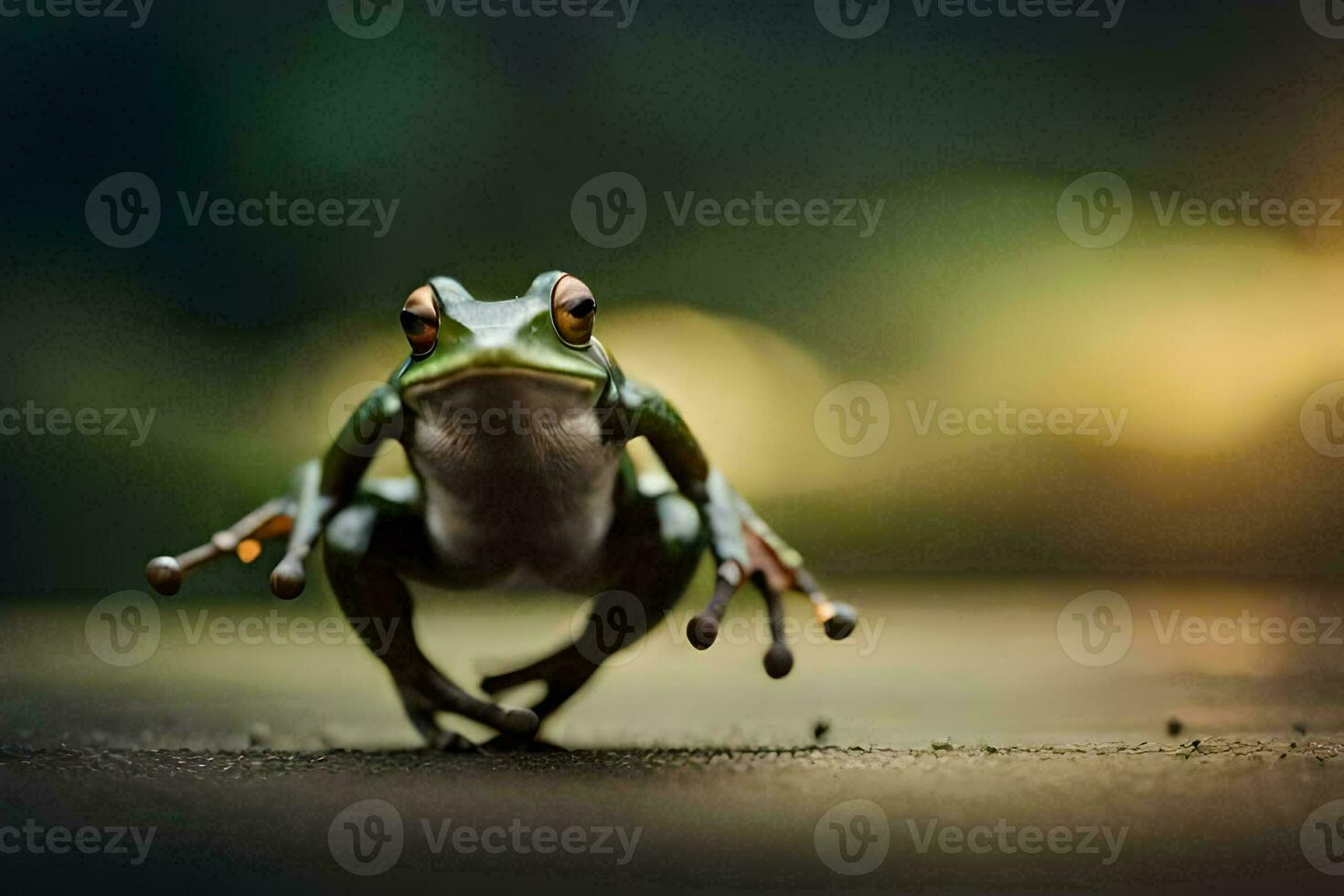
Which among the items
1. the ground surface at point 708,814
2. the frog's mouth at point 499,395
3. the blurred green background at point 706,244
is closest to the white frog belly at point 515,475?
the frog's mouth at point 499,395

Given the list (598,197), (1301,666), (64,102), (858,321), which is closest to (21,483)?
(64,102)

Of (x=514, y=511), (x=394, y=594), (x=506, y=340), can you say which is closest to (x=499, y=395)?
(x=506, y=340)

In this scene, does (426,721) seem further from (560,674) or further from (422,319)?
(422,319)

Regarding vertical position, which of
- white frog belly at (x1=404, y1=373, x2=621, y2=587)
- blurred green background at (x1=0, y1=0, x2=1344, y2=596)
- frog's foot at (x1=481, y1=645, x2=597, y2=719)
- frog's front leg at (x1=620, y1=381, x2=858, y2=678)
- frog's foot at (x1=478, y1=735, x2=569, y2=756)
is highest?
blurred green background at (x1=0, y1=0, x2=1344, y2=596)

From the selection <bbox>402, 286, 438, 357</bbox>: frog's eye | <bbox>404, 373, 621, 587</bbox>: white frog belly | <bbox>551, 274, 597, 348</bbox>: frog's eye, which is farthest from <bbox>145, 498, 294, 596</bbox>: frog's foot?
<bbox>551, 274, 597, 348</bbox>: frog's eye

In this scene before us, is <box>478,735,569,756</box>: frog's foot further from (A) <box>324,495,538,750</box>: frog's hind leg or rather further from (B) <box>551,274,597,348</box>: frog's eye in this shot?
(B) <box>551,274,597,348</box>: frog's eye

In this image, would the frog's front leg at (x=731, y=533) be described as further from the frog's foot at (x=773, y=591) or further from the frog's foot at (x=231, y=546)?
the frog's foot at (x=231, y=546)

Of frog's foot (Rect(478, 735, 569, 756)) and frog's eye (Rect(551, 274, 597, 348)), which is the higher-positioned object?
frog's eye (Rect(551, 274, 597, 348))

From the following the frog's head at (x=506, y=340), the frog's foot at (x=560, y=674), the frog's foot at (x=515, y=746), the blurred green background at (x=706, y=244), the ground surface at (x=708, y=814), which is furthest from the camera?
the blurred green background at (x=706, y=244)

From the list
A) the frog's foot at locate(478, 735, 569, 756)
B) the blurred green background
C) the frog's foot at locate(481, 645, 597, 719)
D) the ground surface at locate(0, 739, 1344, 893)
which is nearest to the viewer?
the ground surface at locate(0, 739, 1344, 893)
